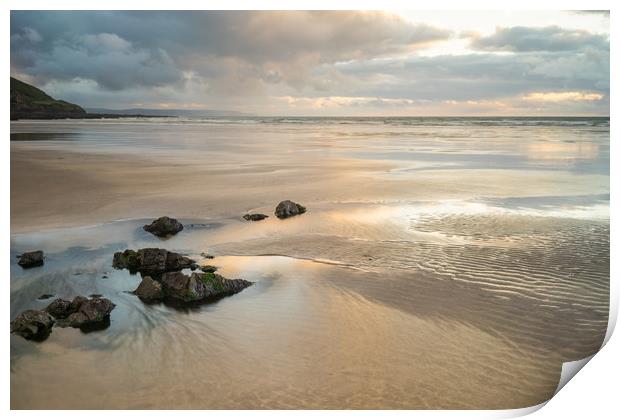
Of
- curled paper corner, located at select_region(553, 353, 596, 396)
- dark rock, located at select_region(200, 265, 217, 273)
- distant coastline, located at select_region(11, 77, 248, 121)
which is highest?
distant coastline, located at select_region(11, 77, 248, 121)

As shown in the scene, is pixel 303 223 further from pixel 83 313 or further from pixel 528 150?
pixel 528 150

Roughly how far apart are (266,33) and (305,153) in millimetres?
5246

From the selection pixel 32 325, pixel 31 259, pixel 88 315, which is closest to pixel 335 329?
pixel 88 315

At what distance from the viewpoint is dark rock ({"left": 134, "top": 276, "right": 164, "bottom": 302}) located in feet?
12.5

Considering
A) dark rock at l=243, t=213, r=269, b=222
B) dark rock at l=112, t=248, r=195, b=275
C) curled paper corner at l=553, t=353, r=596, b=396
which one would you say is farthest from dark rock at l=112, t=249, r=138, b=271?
curled paper corner at l=553, t=353, r=596, b=396

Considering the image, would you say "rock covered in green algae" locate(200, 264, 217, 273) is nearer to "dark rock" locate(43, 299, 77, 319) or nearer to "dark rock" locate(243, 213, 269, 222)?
"dark rock" locate(43, 299, 77, 319)

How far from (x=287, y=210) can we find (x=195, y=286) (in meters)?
2.12

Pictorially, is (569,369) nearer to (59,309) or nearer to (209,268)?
(209,268)

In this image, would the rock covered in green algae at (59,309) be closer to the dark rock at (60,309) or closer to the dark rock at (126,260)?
the dark rock at (60,309)

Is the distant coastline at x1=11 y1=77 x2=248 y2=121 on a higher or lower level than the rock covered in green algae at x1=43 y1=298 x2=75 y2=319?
higher

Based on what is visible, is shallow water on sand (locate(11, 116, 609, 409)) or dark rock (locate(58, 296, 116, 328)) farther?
dark rock (locate(58, 296, 116, 328))

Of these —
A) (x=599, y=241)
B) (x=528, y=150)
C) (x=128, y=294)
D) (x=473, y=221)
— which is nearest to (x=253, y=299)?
(x=128, y=294)

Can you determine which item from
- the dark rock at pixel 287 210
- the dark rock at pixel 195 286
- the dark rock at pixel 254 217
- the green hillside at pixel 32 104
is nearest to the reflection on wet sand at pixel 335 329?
the dark rock at pixel 195 286

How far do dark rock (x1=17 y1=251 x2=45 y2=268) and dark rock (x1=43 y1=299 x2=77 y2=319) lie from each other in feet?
2.82
